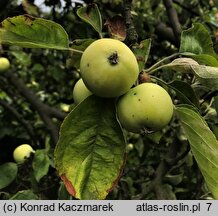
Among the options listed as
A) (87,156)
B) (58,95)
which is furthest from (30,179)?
(58,95)

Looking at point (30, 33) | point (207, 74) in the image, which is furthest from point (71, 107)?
point (207, 74)

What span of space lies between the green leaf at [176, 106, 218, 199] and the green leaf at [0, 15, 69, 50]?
34 centimetres

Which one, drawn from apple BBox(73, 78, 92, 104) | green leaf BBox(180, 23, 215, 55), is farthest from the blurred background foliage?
green leaf BBox(180, 23, 215, 55)

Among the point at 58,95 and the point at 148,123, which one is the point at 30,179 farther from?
the point at 58,95

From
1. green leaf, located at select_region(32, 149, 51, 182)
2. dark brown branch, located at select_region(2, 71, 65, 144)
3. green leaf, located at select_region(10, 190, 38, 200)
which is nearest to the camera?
green leaf, located at select_region(10, 190, 38, 200)

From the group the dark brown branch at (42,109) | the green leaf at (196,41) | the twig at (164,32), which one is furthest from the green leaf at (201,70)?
the twig at (164,32)

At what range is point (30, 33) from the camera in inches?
40.8

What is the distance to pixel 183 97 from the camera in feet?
3.77

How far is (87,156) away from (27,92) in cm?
153

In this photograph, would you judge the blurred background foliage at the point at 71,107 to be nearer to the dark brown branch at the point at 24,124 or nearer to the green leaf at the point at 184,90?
the dark brown branch at the point at 24,124

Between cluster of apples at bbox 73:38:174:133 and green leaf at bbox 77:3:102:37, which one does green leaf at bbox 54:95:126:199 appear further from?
green leaf at bbox 77:3:102:37

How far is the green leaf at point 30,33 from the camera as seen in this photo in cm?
102

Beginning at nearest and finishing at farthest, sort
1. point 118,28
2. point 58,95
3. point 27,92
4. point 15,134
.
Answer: point 118,28, point 27,92, point 15,134, point 58,95

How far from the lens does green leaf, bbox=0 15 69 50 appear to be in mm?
1024
